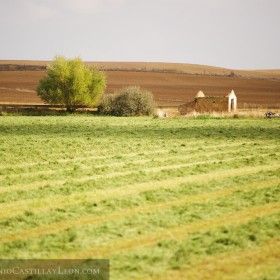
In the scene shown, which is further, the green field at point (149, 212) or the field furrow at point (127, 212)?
the field furrow at point (127, 212)

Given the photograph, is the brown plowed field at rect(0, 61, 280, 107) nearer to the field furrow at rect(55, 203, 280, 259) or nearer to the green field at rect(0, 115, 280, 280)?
the green field at rect(0, 115, 280, 280)

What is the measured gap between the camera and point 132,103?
50.8 metres

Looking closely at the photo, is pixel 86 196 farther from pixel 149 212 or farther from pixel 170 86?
pixel 170 86

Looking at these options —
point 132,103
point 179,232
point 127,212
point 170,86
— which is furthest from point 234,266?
point 170,86

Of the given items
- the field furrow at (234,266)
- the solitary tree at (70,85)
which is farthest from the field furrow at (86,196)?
the solitary tree at (70,85)

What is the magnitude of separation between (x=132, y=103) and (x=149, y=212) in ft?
142

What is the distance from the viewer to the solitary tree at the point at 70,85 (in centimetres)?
5488

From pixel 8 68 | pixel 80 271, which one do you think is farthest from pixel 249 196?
pixel 8 68

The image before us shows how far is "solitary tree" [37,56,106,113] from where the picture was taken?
54.9m

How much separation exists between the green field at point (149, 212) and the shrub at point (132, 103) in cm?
3500

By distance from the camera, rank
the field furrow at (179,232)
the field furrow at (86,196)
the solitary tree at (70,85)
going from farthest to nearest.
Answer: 1. the solitary tree at (70,85)
2. the field furrow at (86,196)
3. the field furrow at (179,232)

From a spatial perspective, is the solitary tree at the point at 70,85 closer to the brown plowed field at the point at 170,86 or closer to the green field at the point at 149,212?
the brown plowed field at the point at 170,86

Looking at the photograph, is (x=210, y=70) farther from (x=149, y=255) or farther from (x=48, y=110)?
(x=149, y=255)

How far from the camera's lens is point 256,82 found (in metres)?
116
